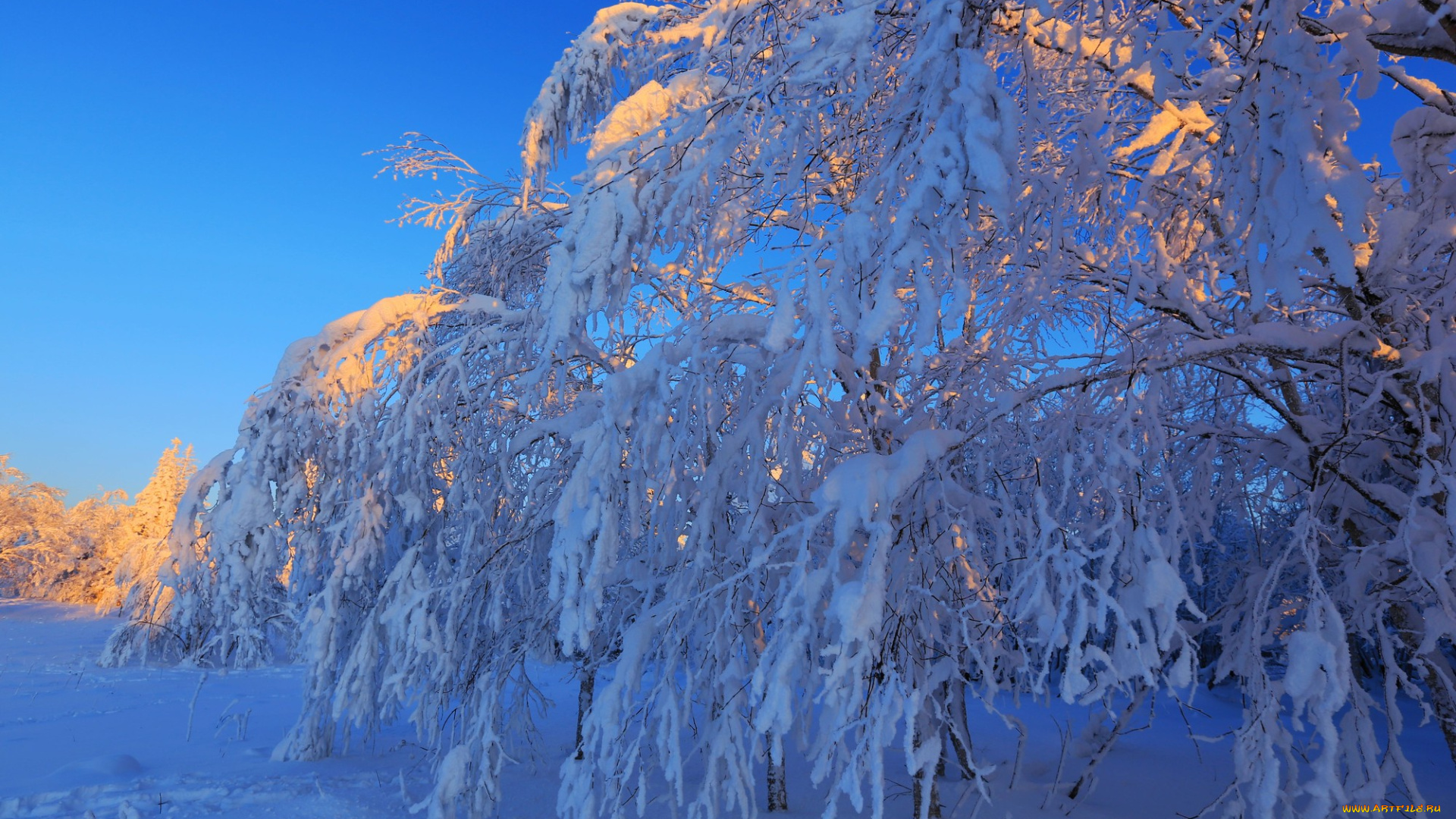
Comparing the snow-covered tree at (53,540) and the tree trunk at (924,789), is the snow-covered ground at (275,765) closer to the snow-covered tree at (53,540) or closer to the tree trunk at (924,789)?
the tree trunk at (924,789)

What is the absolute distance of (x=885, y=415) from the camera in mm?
3771

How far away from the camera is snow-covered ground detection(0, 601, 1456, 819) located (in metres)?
5.64

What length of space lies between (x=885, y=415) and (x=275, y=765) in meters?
6.68

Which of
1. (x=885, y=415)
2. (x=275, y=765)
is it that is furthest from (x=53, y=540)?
(x=885, y=415)

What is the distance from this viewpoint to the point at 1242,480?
463cm

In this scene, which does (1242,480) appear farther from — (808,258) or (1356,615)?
(808,258)

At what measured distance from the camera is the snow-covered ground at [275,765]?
5645mm

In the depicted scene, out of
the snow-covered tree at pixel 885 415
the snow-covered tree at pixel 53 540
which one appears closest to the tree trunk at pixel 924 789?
the snow-covered tree at pixel 885 415

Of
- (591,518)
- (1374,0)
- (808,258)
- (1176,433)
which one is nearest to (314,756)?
(591,518)

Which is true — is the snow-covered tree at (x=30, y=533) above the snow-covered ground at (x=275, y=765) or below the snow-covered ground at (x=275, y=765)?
above

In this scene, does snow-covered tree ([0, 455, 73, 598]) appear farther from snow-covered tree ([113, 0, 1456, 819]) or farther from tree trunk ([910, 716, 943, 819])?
tree trunk ([910, 716, 943, 819])

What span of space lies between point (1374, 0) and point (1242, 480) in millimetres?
2710

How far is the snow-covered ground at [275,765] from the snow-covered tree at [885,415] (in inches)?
→ 38.8

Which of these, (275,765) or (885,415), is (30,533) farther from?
(885,415)
